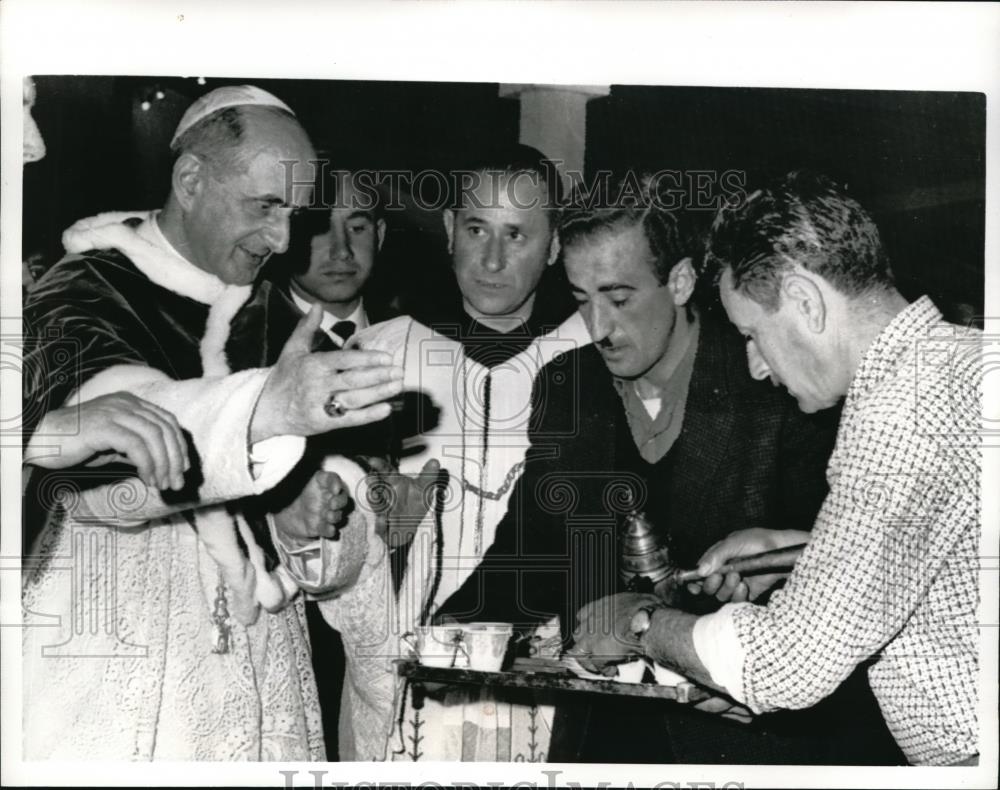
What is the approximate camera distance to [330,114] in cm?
259

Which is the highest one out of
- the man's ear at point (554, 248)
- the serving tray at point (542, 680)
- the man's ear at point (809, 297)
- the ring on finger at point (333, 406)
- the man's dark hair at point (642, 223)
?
the man's dark hair at point (642, 223)

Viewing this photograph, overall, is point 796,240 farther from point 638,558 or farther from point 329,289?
point 329,289

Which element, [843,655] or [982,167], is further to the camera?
[982,167]

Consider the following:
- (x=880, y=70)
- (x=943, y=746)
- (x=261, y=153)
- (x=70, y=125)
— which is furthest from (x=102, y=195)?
(x=943, y=746)

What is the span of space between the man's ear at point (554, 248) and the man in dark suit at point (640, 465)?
1cm

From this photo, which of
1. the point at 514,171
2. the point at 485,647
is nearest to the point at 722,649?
the point at 485,647

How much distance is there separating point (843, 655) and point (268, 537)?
4.11 feet

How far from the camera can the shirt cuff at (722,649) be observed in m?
2.47

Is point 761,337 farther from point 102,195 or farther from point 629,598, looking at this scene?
point 102,195

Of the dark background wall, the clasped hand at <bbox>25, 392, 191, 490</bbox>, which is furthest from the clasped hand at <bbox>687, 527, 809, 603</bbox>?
the clasped hand at <bbox>25, 392, 191, 490</bbox>

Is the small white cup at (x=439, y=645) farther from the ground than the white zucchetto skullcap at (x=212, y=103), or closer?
closer

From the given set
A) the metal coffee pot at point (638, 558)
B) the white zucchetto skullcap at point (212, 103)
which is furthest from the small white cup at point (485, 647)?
the white zucchetto skullcap at point (212, 103)

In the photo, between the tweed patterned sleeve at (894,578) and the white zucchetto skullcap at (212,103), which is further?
the white zucchetto skullcap at (212,103)

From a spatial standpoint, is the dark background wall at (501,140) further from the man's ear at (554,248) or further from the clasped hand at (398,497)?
the clasped hand at (398,497)
